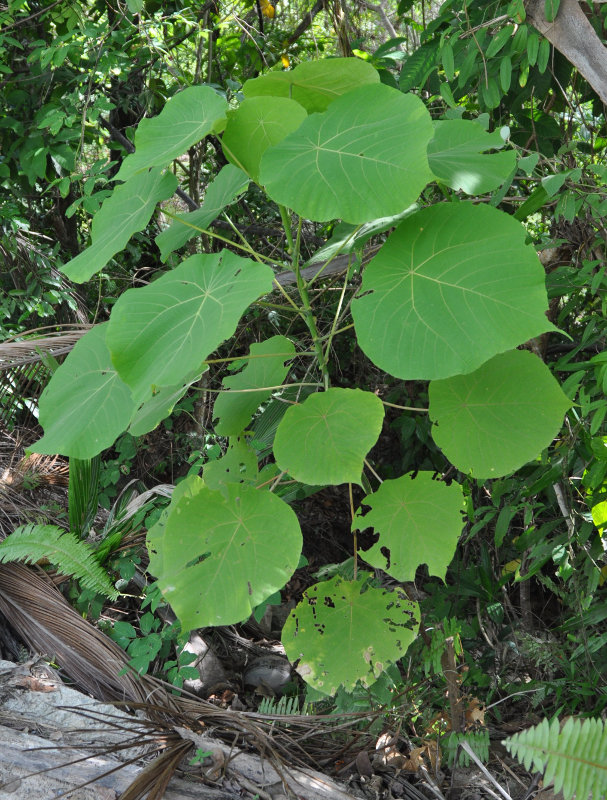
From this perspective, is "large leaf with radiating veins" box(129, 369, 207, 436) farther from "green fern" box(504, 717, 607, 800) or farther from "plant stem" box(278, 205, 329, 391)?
"green fern" box(504, 717, 607, 800)

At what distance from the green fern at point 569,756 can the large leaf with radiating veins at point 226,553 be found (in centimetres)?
38

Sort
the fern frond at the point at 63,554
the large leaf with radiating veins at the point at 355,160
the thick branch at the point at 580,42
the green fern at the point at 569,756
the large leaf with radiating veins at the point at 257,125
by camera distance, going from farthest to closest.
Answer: the fern frond at the point at 63,554
the thick branch at the point at 580,42
the large leaf with radiating veins at the point at 257,125
the large leaf with radiating veins at the point at 355,160
the green fern at the point at 569,756

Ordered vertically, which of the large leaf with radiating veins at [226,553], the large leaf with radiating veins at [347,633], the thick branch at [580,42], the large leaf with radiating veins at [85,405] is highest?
the thick branch at [580,42]

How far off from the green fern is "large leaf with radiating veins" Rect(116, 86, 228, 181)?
2.87 ft

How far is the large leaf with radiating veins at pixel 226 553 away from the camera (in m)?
1.01

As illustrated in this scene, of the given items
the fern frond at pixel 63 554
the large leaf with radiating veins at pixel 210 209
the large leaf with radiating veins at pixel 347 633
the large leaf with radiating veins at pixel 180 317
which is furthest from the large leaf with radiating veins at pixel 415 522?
the fern frond at pixel 63 554

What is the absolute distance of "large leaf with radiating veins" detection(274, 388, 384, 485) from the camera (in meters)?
1.00

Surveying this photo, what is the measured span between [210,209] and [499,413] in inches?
23.9

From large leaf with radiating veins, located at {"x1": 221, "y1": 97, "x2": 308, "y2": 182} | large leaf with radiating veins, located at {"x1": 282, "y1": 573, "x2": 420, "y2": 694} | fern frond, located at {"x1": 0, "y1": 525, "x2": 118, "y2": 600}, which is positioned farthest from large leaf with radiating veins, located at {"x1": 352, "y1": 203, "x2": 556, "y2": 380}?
fern frond, located at {"x1": 0, "y1": 525, "x2": 118, "y2": 600}

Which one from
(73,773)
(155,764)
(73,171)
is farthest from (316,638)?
(73,171)

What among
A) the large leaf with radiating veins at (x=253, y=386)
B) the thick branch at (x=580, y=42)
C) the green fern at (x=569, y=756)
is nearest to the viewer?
the green fern at (x=569, y=756)

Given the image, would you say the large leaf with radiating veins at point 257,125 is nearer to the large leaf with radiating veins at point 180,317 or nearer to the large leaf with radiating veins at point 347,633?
the large leaf with radiating veins at point 180,317

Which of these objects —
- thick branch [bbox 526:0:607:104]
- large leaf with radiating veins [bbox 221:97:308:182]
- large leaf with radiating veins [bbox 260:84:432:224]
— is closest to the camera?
large leaf with radiating veins [bbox 260:84:432:224]

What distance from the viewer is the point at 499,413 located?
1.08 meters
